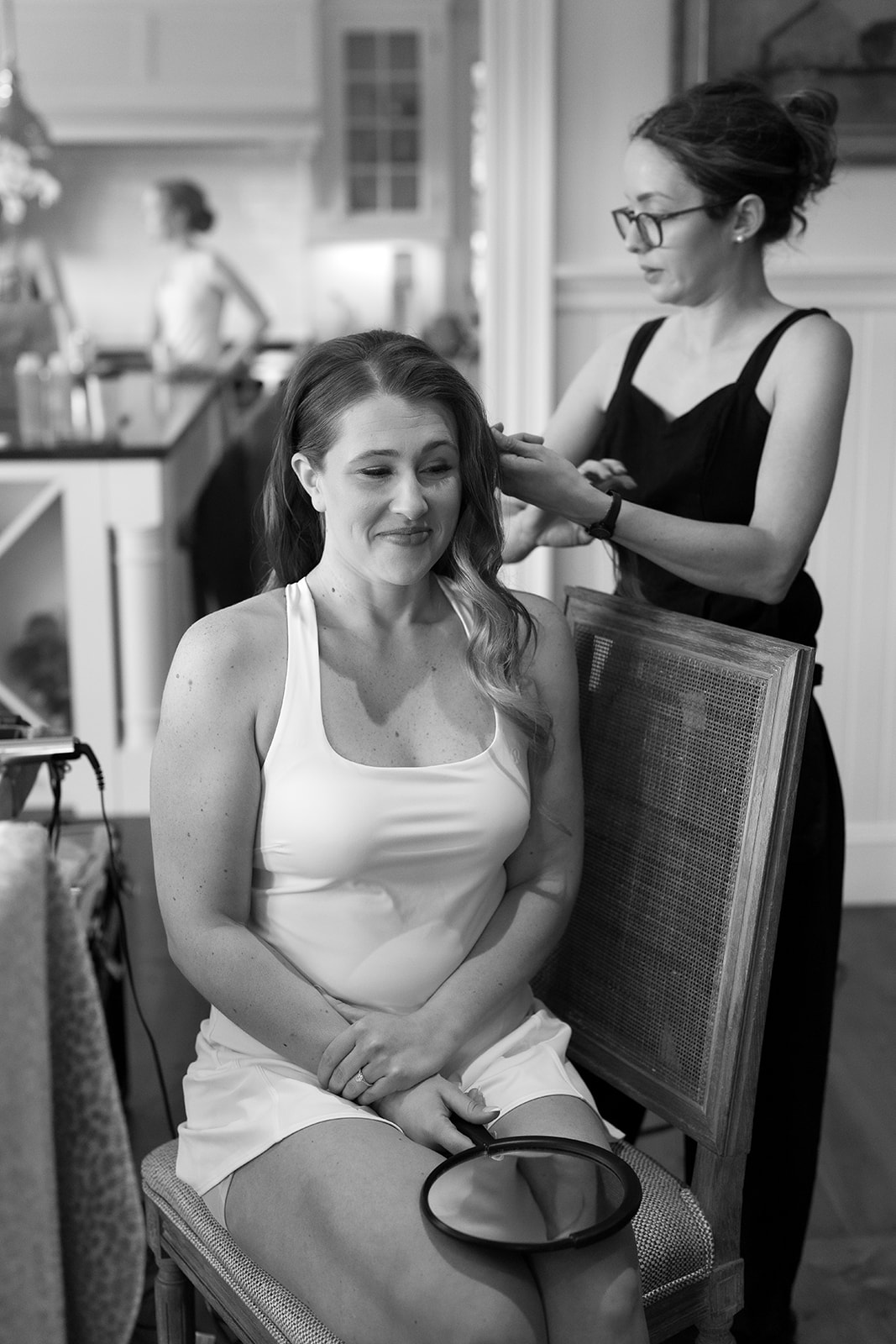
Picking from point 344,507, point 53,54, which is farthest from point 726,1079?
point 53,54

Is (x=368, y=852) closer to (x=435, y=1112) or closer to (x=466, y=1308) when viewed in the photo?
(x=435, y=1112)

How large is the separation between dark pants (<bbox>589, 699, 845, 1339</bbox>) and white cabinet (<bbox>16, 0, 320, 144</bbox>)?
7003 mm

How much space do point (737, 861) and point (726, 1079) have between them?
195mm

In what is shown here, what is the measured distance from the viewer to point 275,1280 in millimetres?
1149

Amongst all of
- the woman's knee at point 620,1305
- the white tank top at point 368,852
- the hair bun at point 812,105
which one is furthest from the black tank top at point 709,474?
the woman's knee at point 620,1305

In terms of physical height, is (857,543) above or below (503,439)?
below

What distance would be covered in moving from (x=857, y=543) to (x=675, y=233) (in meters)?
1.58

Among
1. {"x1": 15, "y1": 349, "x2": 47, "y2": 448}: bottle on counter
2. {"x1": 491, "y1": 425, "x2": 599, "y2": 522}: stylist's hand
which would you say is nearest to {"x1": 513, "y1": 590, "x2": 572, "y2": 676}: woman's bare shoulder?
{"x1": 491, "y1": 425, "x2": 599, "y2": 522}: stylist's hand

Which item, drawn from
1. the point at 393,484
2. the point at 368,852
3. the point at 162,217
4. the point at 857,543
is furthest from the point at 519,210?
the point at 162,217

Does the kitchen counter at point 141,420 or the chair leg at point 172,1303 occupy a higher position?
the kitchen counter at point 141,420

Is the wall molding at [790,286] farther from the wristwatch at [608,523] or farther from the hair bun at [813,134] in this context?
the wristwatch at [608,523]

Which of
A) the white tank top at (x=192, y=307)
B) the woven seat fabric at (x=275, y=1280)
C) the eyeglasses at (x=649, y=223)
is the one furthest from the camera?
the white tank top at (x=192, y=307)

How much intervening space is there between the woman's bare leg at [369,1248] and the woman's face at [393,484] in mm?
515

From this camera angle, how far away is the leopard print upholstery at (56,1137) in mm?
785
